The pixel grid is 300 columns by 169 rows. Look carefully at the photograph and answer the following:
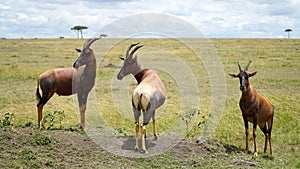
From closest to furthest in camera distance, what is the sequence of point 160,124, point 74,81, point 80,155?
point 80,155, point 74,81, point 160,124

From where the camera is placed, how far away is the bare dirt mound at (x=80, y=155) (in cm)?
972

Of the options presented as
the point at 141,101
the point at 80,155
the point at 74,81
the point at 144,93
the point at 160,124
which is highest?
the point at 74,81

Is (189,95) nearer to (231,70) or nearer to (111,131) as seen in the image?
(111,131)

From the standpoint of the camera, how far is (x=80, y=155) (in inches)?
408

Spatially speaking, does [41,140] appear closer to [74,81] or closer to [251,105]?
[74,81]

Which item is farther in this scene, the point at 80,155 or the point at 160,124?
the point at 160,124

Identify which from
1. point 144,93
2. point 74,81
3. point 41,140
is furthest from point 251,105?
point 41,140

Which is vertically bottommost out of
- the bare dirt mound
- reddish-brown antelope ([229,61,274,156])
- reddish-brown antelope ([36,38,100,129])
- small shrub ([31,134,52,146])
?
the bare dirt mound

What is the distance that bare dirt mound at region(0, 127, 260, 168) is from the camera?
9719 millimetres

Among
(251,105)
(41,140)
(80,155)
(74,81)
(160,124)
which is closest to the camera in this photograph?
(80,155)

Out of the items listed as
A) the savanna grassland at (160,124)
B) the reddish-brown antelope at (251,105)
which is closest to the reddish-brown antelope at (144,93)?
the savanna grassland at (160,124)

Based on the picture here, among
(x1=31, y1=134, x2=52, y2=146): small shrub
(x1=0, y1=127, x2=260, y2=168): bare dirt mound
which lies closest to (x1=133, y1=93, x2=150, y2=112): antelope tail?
(x1=0, y1=127, x2=260, y2=168): bare dirt mound

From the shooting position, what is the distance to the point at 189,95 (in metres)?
21.1

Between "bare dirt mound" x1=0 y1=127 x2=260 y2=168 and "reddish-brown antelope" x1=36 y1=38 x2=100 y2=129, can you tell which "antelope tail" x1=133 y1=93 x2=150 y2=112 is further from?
"reddish-brown antelope" x1=36 y1=38 x2=100 y2=129
